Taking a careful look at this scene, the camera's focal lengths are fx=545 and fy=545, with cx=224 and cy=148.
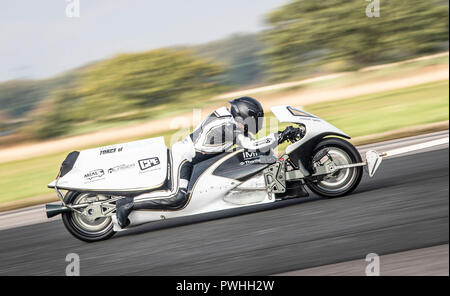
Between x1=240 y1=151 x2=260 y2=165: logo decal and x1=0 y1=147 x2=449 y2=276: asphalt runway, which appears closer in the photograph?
x1=0 y1=147 x2=449 y2=276: asphalt runway

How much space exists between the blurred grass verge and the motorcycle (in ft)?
12.0

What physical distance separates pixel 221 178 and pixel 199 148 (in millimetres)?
446

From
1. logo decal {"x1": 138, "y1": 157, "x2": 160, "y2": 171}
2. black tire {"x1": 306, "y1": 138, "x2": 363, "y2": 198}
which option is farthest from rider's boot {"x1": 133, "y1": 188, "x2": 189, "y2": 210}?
black tire {"x1": 306, "y1": 138, "x2": 363, "y2": 198}

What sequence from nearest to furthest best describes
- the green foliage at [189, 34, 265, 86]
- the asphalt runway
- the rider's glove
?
the asphalt runway, the rider's glove, the green foliage at [189, 34, 265, 86]

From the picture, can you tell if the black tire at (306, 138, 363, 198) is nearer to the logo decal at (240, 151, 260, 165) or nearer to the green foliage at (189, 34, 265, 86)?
the logo decal at (240, 151, 260, 165)

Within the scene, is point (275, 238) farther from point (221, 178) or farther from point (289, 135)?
point (289, 135)

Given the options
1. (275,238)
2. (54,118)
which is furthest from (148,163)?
(54,118)

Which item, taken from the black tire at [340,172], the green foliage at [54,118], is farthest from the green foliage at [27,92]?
the black tire at [340,172]

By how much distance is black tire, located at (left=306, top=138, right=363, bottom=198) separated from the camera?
606 cm

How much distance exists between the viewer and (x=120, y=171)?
6223 mm

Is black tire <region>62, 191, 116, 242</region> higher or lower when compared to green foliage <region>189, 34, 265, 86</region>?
lower
